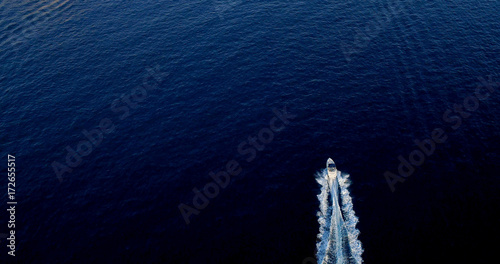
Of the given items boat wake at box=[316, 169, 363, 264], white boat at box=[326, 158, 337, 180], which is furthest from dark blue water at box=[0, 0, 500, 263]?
white boat at box=[326, 158, 337, 180]

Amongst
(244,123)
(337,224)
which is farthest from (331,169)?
(244,123)

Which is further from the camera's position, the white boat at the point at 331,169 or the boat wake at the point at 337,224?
the white boat at the point at 331,169

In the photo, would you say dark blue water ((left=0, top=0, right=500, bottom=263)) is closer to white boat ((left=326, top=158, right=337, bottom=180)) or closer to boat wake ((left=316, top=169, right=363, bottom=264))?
boat wake ((left=316, top=169, right=363, bottom=264))

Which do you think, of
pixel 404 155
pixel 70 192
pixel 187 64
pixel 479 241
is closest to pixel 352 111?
pixel 404 155

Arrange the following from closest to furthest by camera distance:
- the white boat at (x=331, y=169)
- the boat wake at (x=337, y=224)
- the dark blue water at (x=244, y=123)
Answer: the boat wake at (x=337, y=224) → the dark blue water at (x=244, y=123) → the white boat at (x=331, y=169)

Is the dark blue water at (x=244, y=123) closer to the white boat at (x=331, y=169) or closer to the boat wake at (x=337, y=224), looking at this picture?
the boat wake at (x=337, y=224)

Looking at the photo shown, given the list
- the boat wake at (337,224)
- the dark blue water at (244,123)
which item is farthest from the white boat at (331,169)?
the dark blue water at (244,123)
